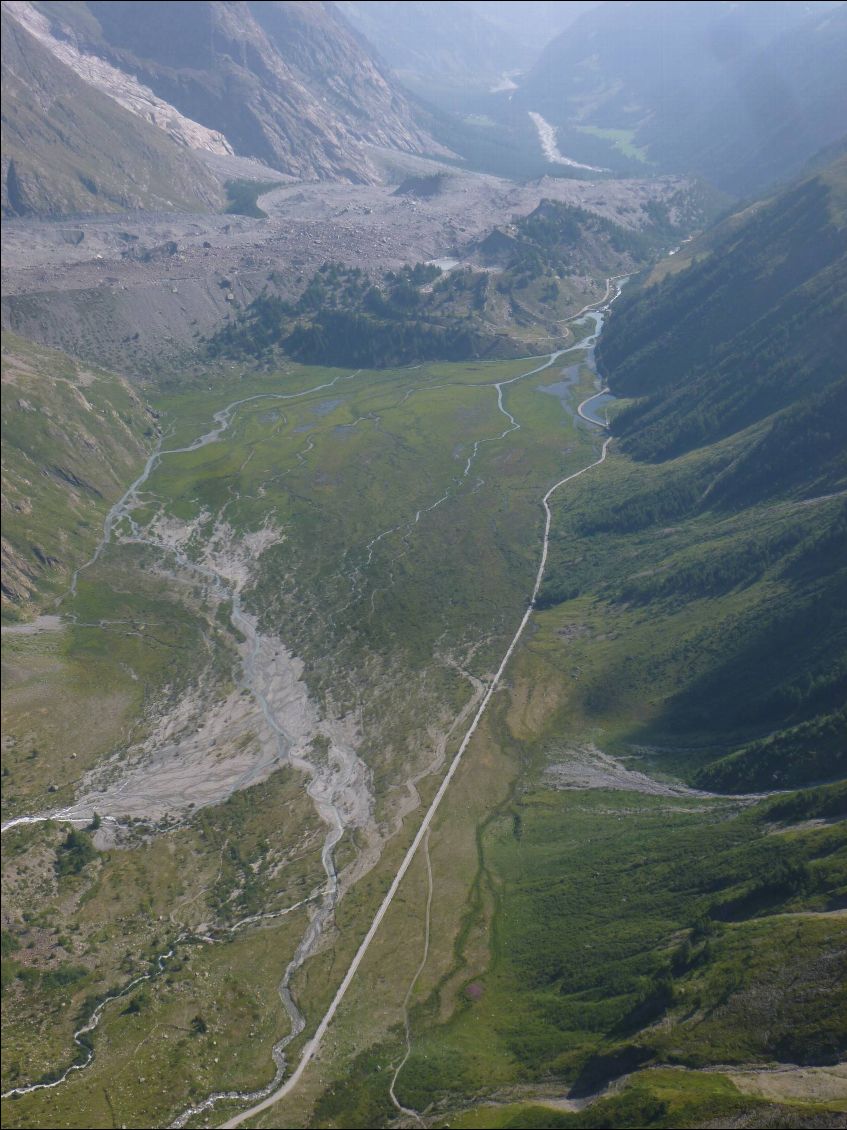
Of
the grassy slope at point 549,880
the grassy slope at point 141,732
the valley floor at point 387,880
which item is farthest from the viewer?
the grassy slope at point 141,732

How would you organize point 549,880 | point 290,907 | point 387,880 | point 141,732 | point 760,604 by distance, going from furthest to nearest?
point 760,604 → point 141,732 → point 549,880 → point 387,880 → point 290,907

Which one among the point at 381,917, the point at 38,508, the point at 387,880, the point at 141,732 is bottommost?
the point at 381,917

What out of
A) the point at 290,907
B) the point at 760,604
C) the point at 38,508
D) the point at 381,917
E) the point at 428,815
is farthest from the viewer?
the point at 38,508

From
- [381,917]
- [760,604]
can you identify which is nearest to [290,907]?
[381,917]

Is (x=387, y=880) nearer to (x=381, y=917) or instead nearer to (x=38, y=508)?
(x=381, y=917)

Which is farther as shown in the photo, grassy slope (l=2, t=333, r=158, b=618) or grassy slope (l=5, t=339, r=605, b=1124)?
grassy slope (l=2, t=333, r=158, b=618)

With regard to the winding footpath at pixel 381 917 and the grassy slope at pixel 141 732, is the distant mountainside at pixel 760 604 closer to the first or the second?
the winding footpath at pixel 381 917

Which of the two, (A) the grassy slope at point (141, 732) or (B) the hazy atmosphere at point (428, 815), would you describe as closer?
(B) the hazy atmosphere at point (428, 815)

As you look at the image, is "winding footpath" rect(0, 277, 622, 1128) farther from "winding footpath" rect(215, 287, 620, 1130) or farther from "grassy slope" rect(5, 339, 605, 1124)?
"grassy slope" rect(5, 339, 605, 1124)

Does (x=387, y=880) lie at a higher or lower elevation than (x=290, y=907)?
lower

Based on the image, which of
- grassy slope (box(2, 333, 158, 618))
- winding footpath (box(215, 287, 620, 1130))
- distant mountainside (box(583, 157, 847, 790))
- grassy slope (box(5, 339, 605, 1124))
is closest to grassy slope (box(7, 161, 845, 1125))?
grassy slope (box(5, 339, 605, 1124))

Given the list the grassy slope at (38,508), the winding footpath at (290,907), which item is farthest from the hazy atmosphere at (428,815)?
the grassy slope at (38,508)

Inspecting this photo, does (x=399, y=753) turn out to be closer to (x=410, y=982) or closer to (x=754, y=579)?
(x=410, y=982)
